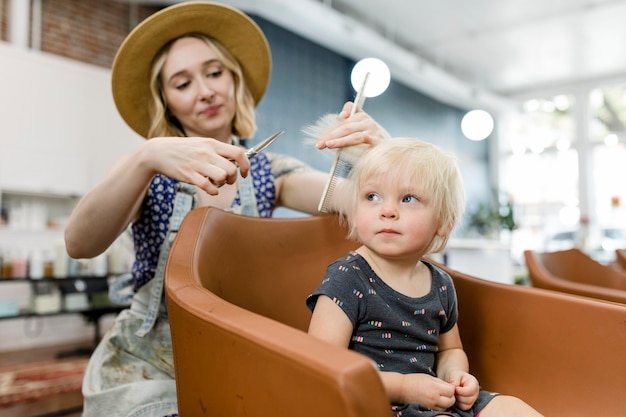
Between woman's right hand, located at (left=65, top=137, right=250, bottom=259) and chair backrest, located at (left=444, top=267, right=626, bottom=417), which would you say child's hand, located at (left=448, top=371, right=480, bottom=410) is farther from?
woman's right hand, located at (left=65, top=137, right=250, bottom=259)

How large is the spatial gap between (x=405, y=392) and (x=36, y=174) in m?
4.69

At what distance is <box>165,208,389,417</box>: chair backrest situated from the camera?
46 cm

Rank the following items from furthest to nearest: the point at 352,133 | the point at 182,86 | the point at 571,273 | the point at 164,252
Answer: the point at 571,273 → the point at 182,86 → the point at 164,252 → the point at 352,133

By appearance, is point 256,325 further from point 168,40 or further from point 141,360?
point 168,40

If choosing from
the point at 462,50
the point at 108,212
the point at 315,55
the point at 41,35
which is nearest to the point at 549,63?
the point at 462,50

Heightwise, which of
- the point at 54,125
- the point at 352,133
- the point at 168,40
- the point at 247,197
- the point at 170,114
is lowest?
the point at 247,197

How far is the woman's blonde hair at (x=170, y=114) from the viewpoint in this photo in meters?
1.31

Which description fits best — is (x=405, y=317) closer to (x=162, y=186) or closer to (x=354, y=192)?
(x=354, y=192)

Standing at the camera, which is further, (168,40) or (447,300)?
(168,40)

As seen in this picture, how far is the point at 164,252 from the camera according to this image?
1143 mm

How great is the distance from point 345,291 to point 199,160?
13.1 inches

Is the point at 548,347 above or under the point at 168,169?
under

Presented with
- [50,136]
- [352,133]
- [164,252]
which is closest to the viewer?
[352,133]

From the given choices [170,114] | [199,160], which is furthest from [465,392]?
[170,114]
